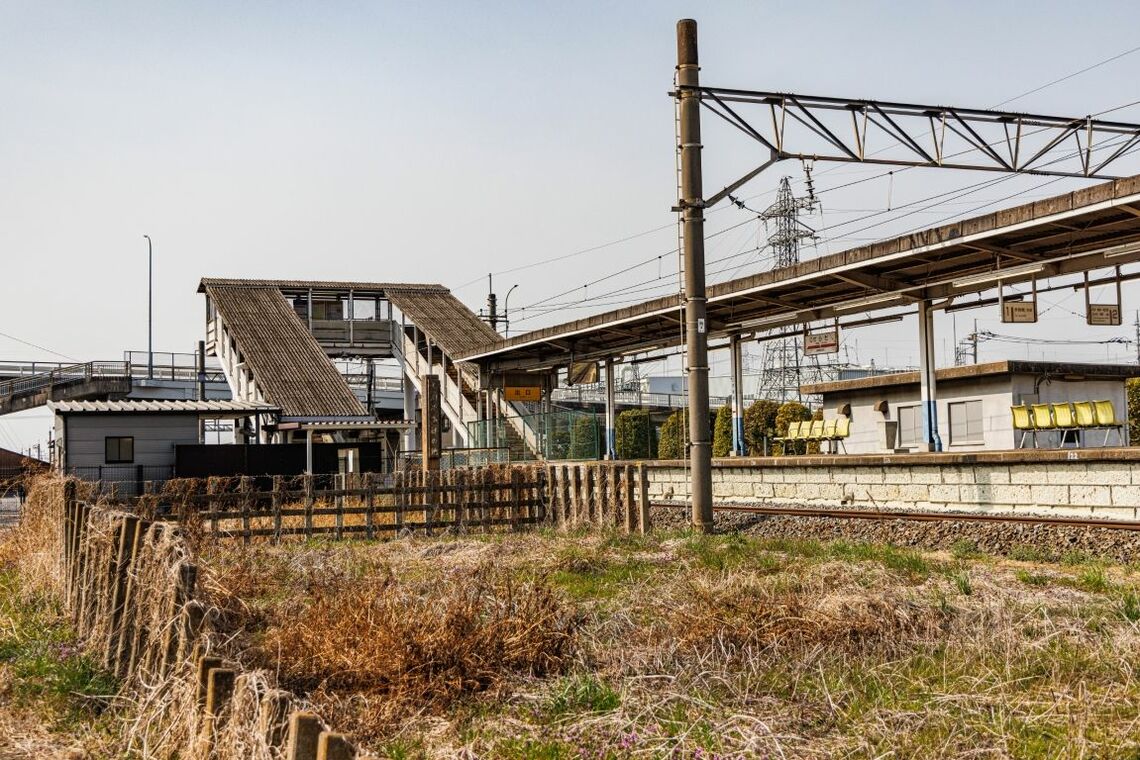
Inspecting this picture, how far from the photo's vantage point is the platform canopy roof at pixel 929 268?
17359 mm

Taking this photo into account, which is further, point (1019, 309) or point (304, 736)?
point (1019, 309)

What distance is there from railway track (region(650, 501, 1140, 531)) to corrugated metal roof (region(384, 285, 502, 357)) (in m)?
19.2

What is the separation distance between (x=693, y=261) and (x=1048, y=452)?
219 inches

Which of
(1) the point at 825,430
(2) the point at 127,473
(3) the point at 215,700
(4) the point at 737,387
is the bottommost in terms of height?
(3) the point at 215,700

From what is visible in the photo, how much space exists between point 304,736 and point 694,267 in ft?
45.8

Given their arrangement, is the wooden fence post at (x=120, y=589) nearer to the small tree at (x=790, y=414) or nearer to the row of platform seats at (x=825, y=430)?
the row of platform seats at (x=825, y=430)

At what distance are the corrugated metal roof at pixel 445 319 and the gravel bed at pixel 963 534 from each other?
68.6 ft

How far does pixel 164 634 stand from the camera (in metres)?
5.82

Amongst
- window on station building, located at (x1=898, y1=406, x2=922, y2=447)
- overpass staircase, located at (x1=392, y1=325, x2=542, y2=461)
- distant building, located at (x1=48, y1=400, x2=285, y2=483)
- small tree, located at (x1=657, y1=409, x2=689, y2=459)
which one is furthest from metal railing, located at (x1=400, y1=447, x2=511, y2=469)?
window on station building, located at (x1=898, y1=406, x2=922, y2=447)

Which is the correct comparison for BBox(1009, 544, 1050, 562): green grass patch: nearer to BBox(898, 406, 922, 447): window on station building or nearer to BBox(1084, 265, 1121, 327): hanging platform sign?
BBox(1084, 265, 1121, 327): hanging platform sign

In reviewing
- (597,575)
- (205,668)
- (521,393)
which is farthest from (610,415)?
(205,668)

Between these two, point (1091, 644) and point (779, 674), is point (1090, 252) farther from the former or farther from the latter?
point (779, 674)

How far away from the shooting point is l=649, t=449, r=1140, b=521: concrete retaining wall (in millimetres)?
15008

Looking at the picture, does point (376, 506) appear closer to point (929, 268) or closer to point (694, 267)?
point (694, 267)
